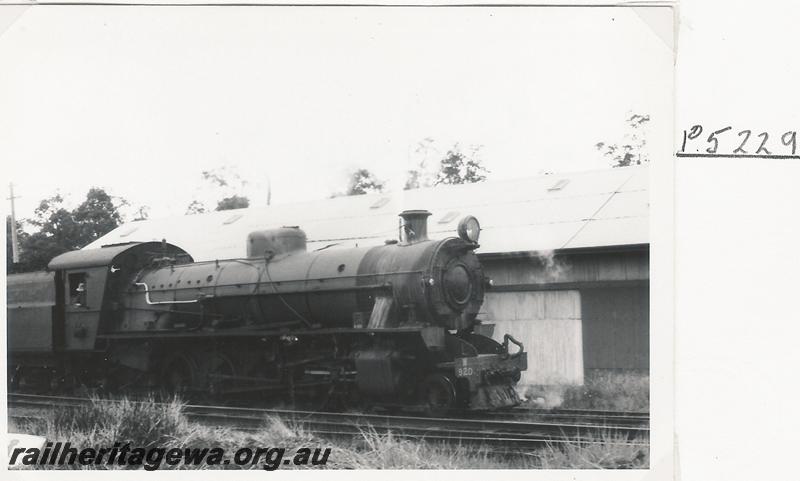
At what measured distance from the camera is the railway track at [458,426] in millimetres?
6926

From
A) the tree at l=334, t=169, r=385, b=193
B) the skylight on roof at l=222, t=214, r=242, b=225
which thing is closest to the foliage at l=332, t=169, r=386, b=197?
the tree at l=334, t=169, r=385, b=193

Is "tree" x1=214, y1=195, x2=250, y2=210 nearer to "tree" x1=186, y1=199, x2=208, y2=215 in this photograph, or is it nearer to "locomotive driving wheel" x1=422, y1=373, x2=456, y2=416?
"tree" x1=186, y1=199, x2=208, y2=215

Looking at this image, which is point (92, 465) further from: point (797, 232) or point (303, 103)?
point (797, 232)

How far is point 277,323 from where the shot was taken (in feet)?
33.6

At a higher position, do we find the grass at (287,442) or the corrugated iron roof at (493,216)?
the corrugated iron roof at (493,216)

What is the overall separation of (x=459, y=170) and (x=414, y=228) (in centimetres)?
311

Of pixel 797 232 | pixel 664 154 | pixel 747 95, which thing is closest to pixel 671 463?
pixel 797 232

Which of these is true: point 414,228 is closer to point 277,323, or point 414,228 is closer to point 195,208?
point 277,323

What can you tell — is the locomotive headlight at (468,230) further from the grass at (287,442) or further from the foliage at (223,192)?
the foliage at (223,192)

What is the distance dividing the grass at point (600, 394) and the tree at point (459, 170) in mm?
3350

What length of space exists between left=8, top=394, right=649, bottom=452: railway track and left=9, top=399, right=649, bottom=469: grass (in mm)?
147

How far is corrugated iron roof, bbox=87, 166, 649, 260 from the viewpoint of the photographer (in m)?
11.6

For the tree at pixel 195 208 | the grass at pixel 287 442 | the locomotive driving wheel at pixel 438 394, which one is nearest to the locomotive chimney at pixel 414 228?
the locomotive driving wheel at pixel 438 394

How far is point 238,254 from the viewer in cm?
1366
